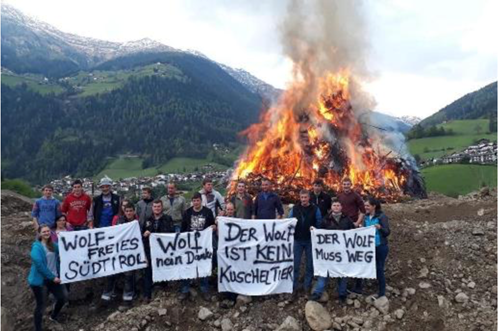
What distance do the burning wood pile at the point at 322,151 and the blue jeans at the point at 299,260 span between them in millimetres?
7713

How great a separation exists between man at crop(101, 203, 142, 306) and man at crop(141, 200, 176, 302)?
33 cm

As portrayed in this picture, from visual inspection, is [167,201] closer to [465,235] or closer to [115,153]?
[465,235]

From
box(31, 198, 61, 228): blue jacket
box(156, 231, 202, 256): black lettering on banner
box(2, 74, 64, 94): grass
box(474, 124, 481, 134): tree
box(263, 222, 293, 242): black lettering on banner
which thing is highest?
box(2, 74, 64, 94): grass

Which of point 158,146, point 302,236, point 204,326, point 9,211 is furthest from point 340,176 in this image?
point 158,146

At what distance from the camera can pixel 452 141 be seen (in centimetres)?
7538

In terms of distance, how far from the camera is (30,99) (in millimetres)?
149250

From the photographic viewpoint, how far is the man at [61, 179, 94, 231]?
10.8 m

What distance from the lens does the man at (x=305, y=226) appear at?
10.1 metres

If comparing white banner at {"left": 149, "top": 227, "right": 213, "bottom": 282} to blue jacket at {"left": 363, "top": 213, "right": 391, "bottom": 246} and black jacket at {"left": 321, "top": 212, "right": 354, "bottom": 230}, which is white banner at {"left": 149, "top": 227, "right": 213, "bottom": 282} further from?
blue jacket at {"left": 363, "top": 213, "right": 391, "bottom": 246}

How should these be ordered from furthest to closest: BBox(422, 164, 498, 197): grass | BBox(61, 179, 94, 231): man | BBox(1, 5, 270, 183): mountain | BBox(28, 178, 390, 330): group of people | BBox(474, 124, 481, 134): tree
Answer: BBox(1, 5, 270, 183): mountain < BBox(474, 124, 481, 134): tree < BBox(422, 164, 498, 197): grass < BBox(61, 179, 94, 231): man < BBox(28, 178, 390, 330): group of people

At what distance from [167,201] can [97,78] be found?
627ft

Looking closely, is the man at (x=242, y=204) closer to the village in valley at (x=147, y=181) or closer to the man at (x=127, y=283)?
the man at (x=127, y=283)

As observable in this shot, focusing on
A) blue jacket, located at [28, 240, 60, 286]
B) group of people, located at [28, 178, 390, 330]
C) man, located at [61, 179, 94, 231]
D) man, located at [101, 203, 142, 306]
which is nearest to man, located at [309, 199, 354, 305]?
group of people, located at [28, 178, 390, 330]

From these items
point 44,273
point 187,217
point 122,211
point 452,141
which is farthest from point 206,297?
point 452,141
